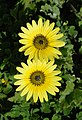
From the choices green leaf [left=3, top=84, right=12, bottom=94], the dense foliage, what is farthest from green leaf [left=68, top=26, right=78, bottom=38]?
green leaf [left=3, top=84, right=12, bottom=94]

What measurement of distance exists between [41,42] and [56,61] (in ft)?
0.90

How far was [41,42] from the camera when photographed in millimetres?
2941

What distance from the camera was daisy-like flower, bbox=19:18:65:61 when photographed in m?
2.93

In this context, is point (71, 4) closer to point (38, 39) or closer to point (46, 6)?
point (46, 6)

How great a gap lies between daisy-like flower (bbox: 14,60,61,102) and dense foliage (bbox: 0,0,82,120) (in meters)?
0.21

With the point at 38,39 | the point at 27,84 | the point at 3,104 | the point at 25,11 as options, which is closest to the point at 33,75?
the point at 27,84

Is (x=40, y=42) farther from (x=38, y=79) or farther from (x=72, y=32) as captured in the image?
(x=72, y=32)

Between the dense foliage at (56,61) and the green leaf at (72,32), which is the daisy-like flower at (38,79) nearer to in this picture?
the dense foliage at (56,61)

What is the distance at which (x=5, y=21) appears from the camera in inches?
142

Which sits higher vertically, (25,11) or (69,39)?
(25,11)

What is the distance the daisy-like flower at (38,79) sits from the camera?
9.56 ft

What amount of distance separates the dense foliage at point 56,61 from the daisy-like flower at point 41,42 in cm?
23

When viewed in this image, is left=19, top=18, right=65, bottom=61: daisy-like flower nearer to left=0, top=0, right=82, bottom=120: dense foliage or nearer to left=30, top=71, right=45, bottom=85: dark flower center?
left=30, top=71, right=45, bottom=85: dark flower center

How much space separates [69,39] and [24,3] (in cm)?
48
